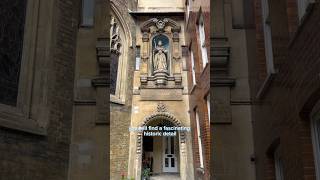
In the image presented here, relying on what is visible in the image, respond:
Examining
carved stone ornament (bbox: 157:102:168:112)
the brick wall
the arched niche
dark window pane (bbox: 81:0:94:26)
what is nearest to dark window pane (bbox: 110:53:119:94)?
the arched niche

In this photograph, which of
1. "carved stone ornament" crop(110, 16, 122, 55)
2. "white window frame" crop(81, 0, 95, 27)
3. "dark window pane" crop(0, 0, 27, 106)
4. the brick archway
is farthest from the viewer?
"carved stone ornament" crop(110, 16, 122, 55)

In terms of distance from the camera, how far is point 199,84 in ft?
40.9

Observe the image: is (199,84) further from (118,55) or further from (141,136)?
(118,55)

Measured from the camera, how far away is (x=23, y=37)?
694cm

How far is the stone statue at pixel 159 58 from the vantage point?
1583 cm

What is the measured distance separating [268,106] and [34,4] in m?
3.93

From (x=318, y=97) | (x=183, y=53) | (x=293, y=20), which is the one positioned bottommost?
(x=318, y=97)

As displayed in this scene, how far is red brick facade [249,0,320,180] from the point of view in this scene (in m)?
4.46

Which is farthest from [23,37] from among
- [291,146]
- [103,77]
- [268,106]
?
[291,146]

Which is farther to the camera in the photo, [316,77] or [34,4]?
[34,4]

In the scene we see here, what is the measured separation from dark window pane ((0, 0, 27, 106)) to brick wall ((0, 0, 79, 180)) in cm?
44

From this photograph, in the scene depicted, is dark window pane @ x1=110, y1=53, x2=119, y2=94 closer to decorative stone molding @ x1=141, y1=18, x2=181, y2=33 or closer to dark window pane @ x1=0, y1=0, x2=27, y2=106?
decorative stone molding @ x1=141, y1=18, x2=181, y2=33

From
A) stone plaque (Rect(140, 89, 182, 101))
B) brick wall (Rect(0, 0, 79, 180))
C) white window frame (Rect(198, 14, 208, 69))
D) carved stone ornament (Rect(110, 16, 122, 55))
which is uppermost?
carved stone ornament (Rect(110, 16, 122, 55))

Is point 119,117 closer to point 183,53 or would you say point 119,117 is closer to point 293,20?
point 183,53
